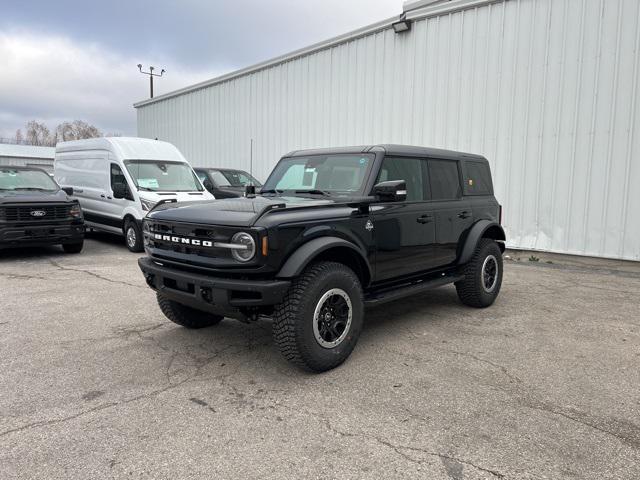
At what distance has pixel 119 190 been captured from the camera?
→ 10.0 meters

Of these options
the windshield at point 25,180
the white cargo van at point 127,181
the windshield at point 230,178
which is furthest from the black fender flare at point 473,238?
the windshield at point 230,178

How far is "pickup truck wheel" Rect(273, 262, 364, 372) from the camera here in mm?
3518

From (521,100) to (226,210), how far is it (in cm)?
798

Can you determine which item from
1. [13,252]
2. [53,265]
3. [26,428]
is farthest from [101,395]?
[13,252]

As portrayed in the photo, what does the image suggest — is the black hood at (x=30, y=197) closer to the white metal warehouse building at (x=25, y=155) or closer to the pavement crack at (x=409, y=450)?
the pavement crack at (x=409, y=450)

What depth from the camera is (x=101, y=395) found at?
3375 millimetres

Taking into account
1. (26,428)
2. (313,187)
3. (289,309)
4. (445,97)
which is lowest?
(26,428)

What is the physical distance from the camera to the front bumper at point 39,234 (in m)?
8.52

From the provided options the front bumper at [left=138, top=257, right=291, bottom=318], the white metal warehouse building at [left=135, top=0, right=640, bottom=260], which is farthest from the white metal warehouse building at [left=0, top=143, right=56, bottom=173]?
the front bumper at [left=138, top=257, right=291, bottom=318]

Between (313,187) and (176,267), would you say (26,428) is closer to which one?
(176,267)

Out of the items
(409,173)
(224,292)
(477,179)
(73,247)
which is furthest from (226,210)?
(73,247)

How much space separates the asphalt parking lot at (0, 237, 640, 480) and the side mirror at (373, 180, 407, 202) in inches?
52.7

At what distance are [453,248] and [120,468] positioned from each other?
156 inches

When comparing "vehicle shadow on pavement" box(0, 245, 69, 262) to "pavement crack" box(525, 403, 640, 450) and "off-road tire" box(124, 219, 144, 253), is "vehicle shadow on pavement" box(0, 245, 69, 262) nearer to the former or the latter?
"off-road tire" box(124, 219, 144, 253)
